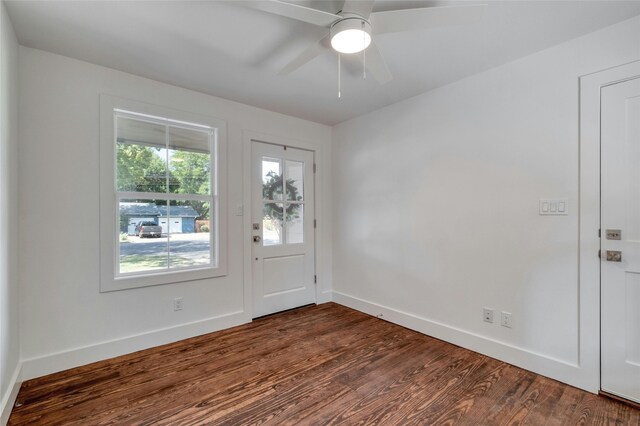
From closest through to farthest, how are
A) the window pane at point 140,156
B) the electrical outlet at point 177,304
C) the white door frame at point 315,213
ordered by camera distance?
the window pane at point 140,156, the electrical outlet at point 177,304, the white door frame at point 315,213

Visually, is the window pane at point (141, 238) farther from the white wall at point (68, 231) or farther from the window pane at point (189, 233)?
the white wall at point (68, 231)

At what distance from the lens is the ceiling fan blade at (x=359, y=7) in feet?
4.79

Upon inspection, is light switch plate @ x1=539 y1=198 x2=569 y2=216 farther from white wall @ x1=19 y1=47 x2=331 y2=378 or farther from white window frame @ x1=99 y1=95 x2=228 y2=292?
white wall @ x1=19 y1=47 x2=331 y2=378

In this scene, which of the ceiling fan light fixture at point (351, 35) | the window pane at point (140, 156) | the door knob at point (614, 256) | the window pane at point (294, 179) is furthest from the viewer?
the window pane at point (294, 179)

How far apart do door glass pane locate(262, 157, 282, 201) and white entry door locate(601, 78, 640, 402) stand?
2.90m

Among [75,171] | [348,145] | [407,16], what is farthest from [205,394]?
[348,145]

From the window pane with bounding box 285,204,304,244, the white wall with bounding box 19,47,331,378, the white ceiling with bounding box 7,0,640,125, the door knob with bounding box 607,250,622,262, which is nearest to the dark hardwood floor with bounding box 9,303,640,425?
the white wall with bounding box 19,47,331,378

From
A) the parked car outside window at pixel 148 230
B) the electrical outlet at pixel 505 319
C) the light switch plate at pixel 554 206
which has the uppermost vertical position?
the light switch plate at pixel 554 206

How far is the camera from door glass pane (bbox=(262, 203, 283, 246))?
3.46m

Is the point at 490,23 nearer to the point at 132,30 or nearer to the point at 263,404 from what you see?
the point at 132,30

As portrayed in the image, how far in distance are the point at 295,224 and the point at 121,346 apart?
2.11m

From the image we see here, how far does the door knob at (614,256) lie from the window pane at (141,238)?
11.4 ft

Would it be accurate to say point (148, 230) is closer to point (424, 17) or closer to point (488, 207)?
point (424, 17)

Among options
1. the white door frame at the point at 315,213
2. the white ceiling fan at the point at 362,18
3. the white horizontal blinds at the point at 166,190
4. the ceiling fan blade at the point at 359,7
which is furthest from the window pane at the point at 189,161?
the ceiling fan blade at the point at 359,7
